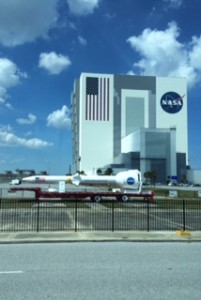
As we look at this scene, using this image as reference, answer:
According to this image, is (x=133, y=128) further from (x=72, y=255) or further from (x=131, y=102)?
(x=72, y=255)

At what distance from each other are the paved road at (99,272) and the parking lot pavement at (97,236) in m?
1.21

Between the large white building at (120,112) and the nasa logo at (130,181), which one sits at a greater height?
the large white building at (120,112)

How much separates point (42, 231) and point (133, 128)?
6275 inches

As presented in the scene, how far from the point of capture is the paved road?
6.95 metres

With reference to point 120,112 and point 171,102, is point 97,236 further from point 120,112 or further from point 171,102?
point 171,102

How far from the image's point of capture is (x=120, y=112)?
17212cm

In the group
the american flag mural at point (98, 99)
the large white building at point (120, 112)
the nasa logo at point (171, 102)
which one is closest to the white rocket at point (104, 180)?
the large white building at point (120, 112)

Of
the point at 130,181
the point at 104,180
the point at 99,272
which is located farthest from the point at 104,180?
the point at 99,272

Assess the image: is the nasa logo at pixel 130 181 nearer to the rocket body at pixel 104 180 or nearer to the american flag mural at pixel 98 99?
the rocket body at pixel 104 180

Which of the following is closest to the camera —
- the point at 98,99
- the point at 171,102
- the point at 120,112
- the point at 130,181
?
the point at 130,181

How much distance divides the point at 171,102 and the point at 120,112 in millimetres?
25500

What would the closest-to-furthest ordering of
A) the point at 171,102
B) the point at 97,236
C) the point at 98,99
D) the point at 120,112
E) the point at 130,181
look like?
the point at 97,236
the point at 130,181
the point at 98,99
the point at 120,112
the point at 171,102

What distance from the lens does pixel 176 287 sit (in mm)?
7430

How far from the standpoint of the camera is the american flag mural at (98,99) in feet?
553
